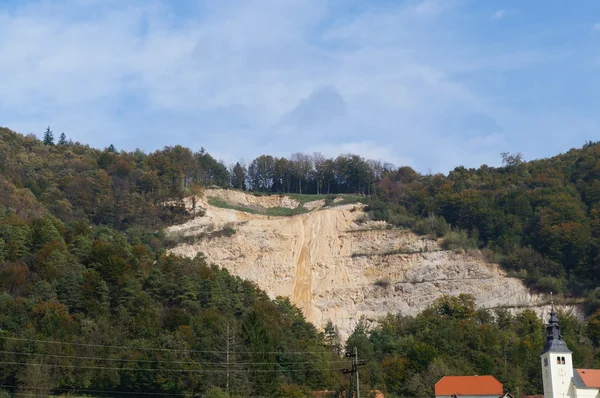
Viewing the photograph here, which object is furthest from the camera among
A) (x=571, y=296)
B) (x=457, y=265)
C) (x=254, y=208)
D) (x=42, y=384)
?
(x=254, y=208)

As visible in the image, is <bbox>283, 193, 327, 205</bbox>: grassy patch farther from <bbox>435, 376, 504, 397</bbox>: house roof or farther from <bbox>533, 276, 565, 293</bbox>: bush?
<bbox>435, 376, 504, 397</bbox>: house roof

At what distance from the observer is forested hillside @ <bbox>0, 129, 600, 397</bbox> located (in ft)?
209

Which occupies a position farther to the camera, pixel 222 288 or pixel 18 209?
pixel 18 209

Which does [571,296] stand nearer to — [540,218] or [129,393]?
[540,218]

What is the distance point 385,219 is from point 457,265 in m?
10.9

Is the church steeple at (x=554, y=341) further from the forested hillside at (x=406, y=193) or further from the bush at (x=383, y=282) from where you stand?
the bush at (x=383, y=282)

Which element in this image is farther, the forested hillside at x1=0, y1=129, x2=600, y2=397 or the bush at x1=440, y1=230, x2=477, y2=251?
the bush at x1=440, y1=230, x2=477, y2=251

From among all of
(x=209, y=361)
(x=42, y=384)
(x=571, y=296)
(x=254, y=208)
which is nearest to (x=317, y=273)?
(x=254, y=208)

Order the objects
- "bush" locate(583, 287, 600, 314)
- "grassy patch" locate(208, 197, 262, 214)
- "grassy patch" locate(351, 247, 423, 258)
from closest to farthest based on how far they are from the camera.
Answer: "bush" locate(583, 287, 600, 314)
"grassy patch" locate(351, 247, 423, 258)
"grassy patch" locate(208, 197, 262, 214)

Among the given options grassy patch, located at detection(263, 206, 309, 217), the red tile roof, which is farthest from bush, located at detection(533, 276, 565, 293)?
grassy patch, located at detection(263, 206, 309, 217)

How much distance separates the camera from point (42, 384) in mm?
59031

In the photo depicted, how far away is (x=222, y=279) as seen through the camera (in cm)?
8169

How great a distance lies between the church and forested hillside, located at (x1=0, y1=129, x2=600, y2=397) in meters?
5.45

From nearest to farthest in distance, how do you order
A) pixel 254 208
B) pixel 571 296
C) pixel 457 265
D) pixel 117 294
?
1. pixel 117 294
2. pixel 571 296
3. pixel 457 265
4. pixel 254 208
